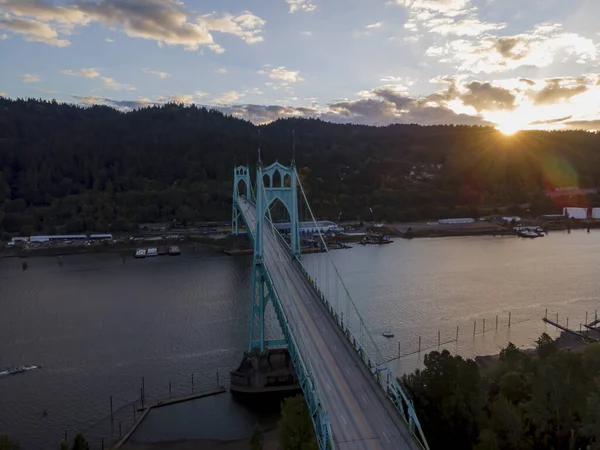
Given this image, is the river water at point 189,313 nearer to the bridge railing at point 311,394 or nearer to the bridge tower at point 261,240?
the bridge tower at point 261,240

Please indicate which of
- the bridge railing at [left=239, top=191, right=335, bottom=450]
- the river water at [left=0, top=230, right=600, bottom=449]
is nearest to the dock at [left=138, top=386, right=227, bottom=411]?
the river water at [left=0, top=230, right=600, bottom=449]

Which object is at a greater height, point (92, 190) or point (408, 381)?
point (92, 190)

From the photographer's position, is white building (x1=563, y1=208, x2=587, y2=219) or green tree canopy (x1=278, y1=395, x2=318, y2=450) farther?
white building (x1=563, y1=208, x2=587, y2=219)

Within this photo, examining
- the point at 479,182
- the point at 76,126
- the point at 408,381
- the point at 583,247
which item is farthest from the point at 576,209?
the point at 76,126

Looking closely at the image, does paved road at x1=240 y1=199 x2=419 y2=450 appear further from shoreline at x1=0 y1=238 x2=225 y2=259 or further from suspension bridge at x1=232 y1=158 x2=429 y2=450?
shoreline at x1=0 y1=238 x2=225 y2=259

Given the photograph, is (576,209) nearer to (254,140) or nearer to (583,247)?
(583,247)

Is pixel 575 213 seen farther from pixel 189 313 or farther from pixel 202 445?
pixel 202 445

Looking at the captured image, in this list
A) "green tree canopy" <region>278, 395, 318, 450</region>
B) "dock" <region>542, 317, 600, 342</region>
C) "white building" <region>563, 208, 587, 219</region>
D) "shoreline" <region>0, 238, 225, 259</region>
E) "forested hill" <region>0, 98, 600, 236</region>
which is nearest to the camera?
"green tree canopy" <region>278, 395, 318, 450</region>
